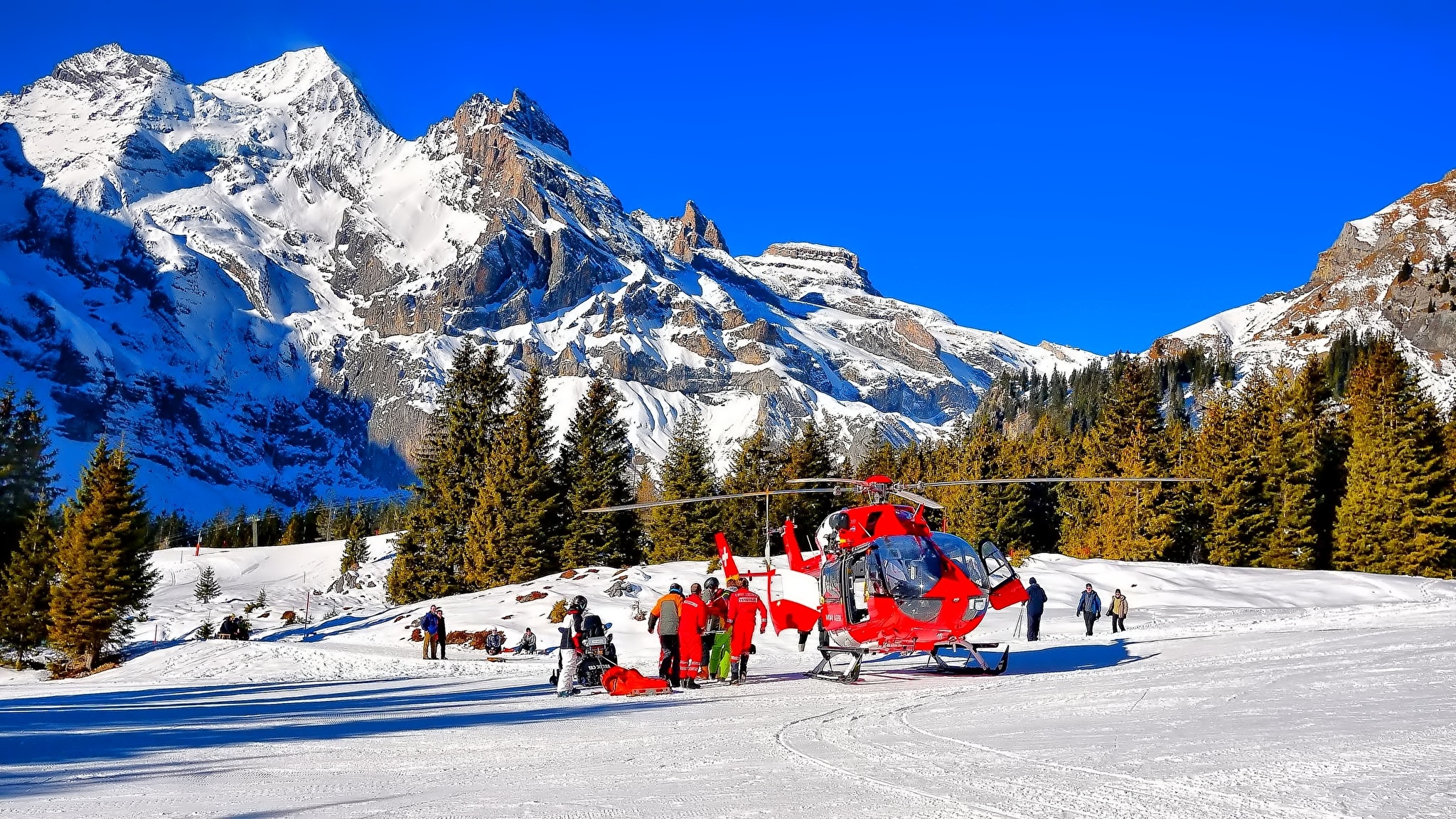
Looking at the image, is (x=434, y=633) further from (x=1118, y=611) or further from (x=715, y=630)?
(x=1118, y=611)

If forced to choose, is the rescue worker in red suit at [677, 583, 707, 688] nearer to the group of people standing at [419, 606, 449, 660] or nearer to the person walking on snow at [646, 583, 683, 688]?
the person walking on snow at [646, 583, 683, 688]

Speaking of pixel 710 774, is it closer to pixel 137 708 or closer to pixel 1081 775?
pixel 1081 775

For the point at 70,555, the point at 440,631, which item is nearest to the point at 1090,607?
the point at 440,631

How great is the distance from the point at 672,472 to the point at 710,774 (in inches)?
1960

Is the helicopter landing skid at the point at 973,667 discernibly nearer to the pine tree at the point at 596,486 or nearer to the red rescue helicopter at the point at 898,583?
the red rescue helicopter at the point at 898,583

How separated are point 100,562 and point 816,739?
34.8 meters

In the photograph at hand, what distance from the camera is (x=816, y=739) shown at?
9.17 meters

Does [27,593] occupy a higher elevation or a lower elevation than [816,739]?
lower

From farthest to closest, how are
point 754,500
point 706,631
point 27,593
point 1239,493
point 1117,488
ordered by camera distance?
1. point 754,500
2. point 1117,488
3. point 1239,493
4. point 27,593
5. point 706,631

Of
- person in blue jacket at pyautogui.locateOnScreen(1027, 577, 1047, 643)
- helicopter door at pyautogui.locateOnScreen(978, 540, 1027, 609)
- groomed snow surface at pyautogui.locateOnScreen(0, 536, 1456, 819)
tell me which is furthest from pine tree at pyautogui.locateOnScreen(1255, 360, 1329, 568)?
helicopter door at pyautogui.locateOnScreen(978, 540, 1027, 609)

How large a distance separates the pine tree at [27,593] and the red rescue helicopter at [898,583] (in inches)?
1262

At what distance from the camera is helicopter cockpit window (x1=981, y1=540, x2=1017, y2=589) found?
15555 millimetres

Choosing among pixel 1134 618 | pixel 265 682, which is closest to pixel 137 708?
pixel 265 682

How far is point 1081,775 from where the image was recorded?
668cm
